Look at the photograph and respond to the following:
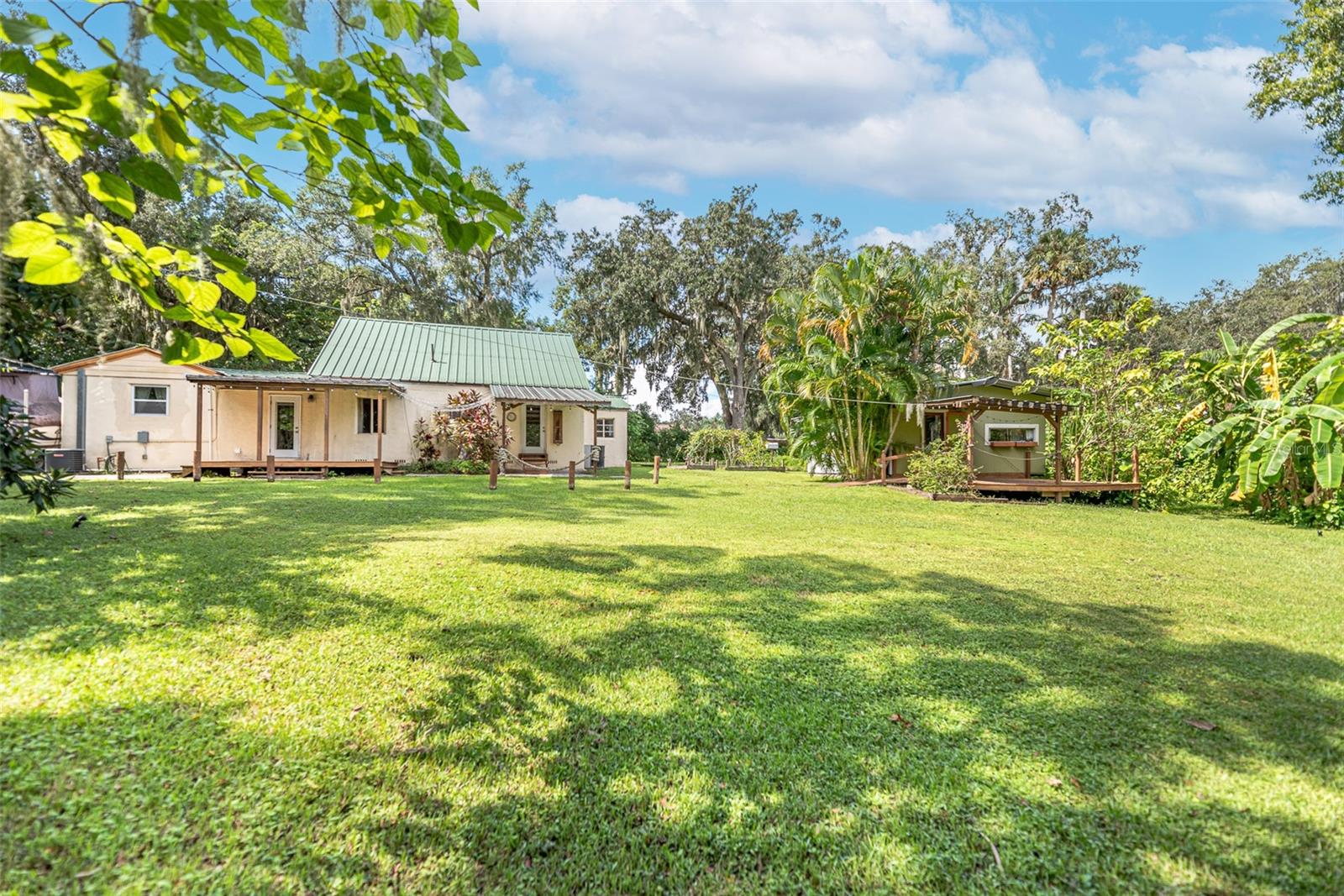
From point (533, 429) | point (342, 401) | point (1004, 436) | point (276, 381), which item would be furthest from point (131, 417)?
point (1004, 436)

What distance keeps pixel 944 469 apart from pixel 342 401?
59.8 feet

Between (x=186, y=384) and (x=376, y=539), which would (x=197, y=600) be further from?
(x=186, y=384)

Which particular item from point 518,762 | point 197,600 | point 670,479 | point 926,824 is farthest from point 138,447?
point 926,824

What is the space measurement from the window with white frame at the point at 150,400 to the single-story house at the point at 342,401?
1.2 inches

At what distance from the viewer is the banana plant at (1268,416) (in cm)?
780

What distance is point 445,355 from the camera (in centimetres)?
2022

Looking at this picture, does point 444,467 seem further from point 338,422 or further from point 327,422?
point 338,422

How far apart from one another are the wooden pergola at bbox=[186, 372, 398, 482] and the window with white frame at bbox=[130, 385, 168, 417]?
1264 mm

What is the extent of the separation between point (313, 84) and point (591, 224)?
3245 centimetres

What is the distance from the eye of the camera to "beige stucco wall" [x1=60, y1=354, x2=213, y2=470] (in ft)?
50.5

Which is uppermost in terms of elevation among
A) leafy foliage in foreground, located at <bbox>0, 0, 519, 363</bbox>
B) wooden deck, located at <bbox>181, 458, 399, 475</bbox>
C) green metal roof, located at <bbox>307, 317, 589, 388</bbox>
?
green metal roof, located at <bbox>307, 317, 589, 388</bbox>

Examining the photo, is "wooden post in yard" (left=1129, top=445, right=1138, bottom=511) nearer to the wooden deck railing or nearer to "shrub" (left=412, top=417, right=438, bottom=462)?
the wooden deck railing

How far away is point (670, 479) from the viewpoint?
17.4 meters

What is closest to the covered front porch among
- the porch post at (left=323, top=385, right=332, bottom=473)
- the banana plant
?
the porch post at (left=323, top=385, right=332, bottom=473)
